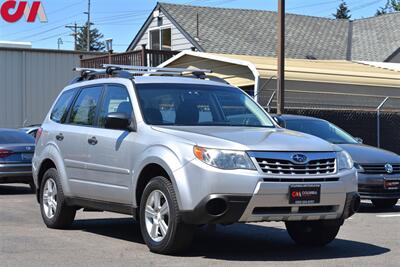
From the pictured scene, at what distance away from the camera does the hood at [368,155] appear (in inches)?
487

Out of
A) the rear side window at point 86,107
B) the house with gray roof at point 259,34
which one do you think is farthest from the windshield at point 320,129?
the house with gray roof at point 259,34

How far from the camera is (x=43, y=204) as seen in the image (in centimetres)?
1010

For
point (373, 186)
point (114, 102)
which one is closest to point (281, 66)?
point (373, 186)

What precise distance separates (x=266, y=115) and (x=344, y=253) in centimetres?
196

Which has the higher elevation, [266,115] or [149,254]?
[266,115]

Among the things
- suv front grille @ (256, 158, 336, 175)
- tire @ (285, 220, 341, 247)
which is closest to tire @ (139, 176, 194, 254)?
suv front grille @ (256, 158, 336, 175)

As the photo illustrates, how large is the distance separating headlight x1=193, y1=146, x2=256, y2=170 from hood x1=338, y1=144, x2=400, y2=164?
5.45 meters

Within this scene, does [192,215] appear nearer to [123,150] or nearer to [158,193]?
[158,193]

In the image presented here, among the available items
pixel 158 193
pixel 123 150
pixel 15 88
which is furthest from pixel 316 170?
→ pixel 15 88

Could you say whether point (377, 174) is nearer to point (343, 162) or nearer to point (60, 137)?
point (343, 162)

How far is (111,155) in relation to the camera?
27.9 ft

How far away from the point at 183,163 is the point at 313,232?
6.77ft

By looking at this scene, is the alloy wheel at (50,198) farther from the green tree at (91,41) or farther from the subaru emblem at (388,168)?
the green tree at (91,41)

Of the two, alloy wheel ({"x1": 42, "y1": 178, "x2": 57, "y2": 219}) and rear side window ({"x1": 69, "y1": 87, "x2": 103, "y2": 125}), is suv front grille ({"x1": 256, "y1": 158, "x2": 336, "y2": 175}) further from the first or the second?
alloy wheel ({"x1": 42, "y1": 178, "x2": 57, "y2": 219})
